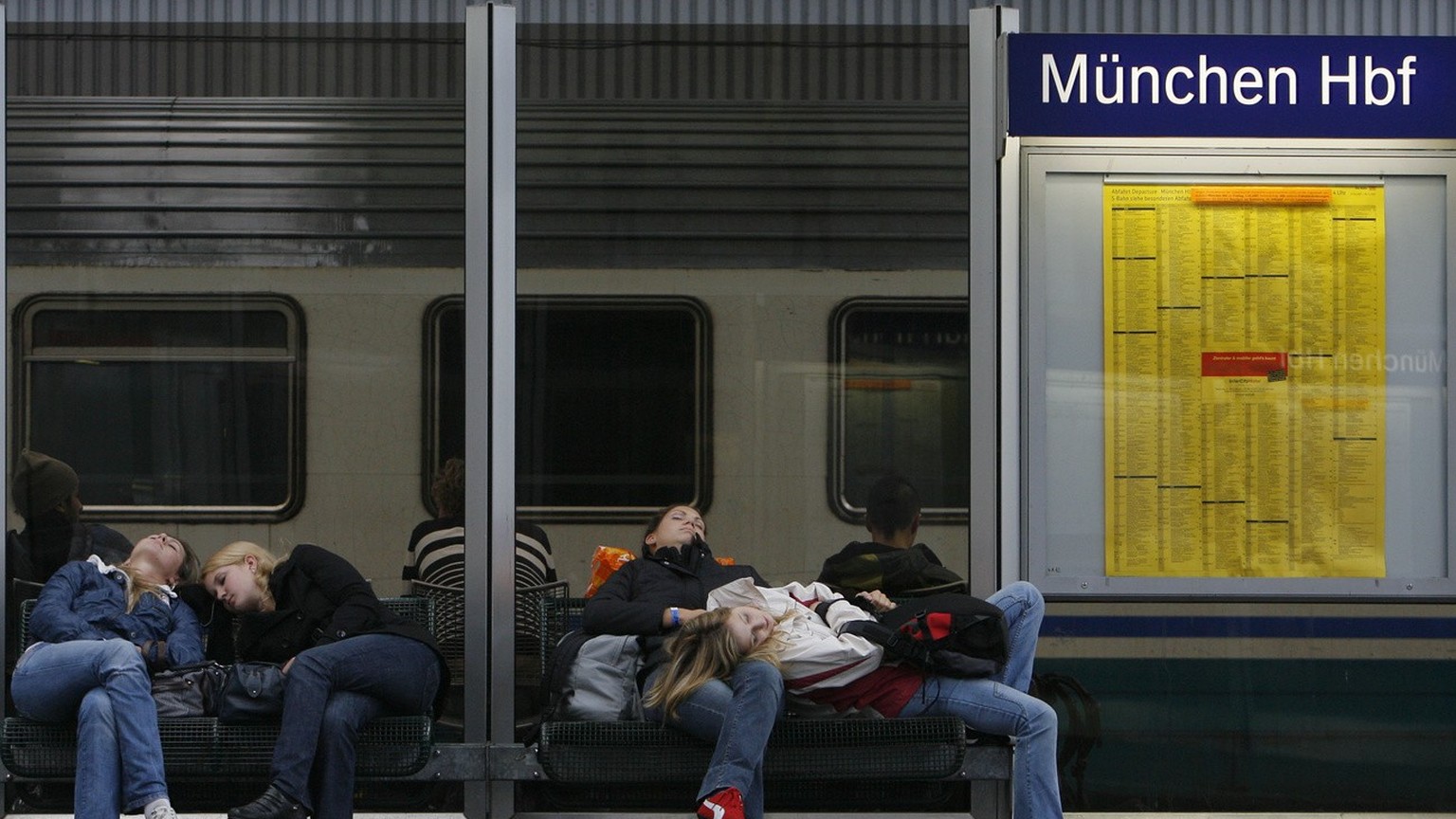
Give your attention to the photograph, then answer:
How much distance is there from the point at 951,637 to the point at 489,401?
4.97 ft

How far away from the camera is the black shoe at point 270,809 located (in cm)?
435

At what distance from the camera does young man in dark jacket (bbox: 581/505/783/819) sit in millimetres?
4473

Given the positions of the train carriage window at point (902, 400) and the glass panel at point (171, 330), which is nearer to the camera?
the train carriage window at point (902, 400)

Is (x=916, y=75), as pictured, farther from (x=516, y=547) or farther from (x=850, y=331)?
(x=516, y=547)

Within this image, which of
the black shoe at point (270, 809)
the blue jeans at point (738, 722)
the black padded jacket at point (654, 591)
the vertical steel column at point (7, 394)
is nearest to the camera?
the black shoe at point (270, 809)

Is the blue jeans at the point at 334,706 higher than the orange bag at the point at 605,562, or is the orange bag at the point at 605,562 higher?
the orange bag at the point at 605,562

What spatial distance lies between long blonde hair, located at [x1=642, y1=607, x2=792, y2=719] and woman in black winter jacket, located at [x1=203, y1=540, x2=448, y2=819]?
0.69m

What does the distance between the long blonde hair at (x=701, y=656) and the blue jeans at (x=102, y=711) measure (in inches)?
53.8

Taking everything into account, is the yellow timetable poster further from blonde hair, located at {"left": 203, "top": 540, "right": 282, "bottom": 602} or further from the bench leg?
blonde hair, located at {"left": 203, "top": 540, "right": 282, "bottom": 602}

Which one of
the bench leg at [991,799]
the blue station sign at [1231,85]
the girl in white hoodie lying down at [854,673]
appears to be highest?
the blue station sign at [1231,85]

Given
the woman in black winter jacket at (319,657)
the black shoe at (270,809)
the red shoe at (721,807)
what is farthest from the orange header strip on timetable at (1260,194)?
the black shoe at (270,809)

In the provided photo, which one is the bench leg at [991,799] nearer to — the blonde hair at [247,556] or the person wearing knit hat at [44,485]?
the blonde hair at [247,556]

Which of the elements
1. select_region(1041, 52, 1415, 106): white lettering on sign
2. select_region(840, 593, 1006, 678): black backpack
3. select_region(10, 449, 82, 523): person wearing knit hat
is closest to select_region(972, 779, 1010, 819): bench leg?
select_region(840, 593, 1006, 678): black backpack

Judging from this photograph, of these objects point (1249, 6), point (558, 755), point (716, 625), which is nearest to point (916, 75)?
point (1249, 6)
